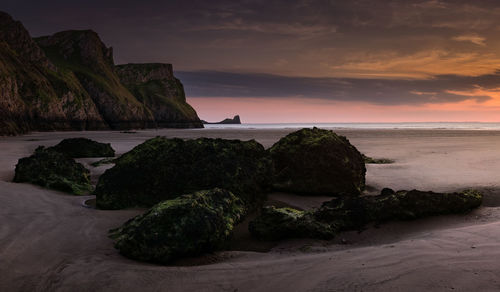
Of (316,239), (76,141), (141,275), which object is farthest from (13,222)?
(76,141)

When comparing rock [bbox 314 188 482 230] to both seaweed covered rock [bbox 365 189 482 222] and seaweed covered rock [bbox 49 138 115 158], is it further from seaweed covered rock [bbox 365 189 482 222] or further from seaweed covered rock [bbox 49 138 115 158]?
seaweed covered rock [bbox 49 138 115 158]

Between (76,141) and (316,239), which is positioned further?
(76,141)

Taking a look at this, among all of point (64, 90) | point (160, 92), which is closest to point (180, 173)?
point (64, 90)

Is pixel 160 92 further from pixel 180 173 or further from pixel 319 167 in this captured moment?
pixel 180 173

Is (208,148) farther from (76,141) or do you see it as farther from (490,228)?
(76,141)

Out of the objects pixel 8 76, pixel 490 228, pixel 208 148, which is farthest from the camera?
pixel 8 76

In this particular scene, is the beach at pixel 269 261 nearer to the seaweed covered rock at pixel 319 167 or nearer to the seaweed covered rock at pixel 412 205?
the seaweed covered rock at pixel 412 205

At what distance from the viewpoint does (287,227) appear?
4426 mm

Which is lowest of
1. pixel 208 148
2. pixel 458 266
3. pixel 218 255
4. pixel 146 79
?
pixel 218 255

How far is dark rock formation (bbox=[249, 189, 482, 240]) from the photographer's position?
445 centimetres

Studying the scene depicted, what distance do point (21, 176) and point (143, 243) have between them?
18.1ft

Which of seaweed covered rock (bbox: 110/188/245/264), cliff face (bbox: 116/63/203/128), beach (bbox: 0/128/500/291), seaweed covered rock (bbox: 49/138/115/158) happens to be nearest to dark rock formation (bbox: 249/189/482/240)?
beach (bbox: 0/128/500/291)

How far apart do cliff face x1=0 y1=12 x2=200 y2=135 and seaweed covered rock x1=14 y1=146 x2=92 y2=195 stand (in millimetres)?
30676

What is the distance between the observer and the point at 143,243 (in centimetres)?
355
